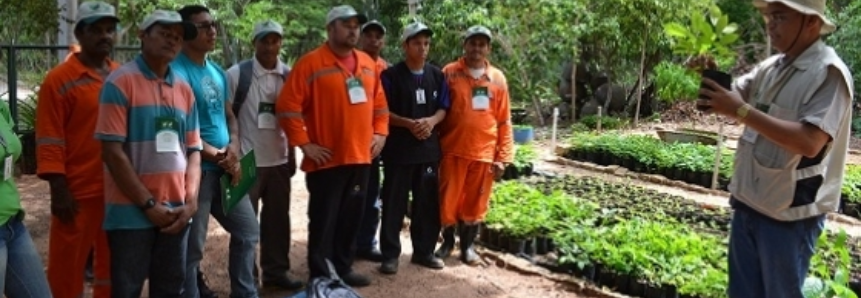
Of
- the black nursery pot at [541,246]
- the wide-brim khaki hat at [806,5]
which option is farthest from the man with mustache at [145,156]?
the black nursery pot at [541,246]

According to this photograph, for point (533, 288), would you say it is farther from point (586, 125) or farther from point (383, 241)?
point (586, 125)

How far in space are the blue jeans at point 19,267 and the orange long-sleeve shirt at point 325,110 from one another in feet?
5.26

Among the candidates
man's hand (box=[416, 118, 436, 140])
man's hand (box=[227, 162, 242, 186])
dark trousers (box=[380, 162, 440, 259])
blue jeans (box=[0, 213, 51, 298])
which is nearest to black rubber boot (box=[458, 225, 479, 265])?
dark trousers (box=[380, 162, 440, 259])

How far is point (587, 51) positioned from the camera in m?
14.6

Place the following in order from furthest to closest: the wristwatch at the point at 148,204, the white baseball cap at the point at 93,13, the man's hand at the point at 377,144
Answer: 1. the man's hand at the point at 377,144
2. the white baseball cap at the point at 93,13
3. the wristwatch at the point at 148,204

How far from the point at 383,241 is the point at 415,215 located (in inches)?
11.2

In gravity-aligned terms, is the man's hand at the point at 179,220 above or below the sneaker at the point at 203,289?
above

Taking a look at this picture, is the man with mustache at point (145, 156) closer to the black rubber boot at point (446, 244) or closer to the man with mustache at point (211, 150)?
the man with mustache at point (211, 150)

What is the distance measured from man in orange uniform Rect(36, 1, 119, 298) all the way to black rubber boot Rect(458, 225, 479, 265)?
2.46 metres

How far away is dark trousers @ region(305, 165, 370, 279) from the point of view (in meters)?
4.22

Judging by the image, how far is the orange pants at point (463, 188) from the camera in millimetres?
5000

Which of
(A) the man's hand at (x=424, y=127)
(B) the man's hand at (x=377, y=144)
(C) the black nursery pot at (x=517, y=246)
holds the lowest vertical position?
(C) the black nursery pot at (x=517, y=246)

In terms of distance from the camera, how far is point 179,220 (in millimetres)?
2881

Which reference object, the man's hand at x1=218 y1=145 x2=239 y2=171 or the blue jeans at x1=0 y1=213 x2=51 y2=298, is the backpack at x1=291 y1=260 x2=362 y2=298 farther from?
the blue jeans at x1=0 y1=213 x2=51 y2=298
